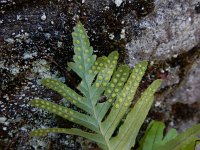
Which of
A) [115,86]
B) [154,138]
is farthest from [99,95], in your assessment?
[154,138]

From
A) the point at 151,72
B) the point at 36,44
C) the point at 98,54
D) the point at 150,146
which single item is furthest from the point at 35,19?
the point at 150,146

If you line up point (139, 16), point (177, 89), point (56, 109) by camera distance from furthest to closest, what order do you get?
point (177, 89) < point (139, 16) < point (56, 109)

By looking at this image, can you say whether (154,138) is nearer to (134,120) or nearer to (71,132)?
(134,120)

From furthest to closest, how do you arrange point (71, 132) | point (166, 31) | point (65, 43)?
point (166, 31)
point (65, 43)
point (71, 132)

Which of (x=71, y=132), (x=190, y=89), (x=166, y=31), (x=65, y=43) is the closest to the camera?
(x=71, y=132)

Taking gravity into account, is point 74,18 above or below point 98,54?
above

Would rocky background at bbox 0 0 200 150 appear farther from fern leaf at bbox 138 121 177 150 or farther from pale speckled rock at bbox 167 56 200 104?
fern leaf at bbox 138 121 177 150

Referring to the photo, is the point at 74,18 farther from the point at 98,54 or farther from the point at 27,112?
the point at 27,112
